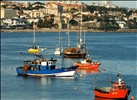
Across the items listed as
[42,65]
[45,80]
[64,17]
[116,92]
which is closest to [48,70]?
[42,65]

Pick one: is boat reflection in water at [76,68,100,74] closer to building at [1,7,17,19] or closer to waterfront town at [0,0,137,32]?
waterfront town at [0,0,137,32]

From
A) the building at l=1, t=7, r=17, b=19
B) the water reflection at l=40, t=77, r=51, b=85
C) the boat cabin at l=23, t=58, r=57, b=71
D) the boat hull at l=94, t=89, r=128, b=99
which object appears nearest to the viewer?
the boat hull at l=94, t=89, r=128, b=99

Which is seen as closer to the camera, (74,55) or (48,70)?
(48,70)

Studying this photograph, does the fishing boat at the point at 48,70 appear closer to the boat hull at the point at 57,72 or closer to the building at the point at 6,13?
the boat hull at the point at 57,72

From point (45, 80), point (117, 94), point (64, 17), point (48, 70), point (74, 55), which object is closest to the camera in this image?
point (117, 94)

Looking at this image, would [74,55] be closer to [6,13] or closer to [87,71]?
[87,71]

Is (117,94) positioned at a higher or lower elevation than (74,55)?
higher

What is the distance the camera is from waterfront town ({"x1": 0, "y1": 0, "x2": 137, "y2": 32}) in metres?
125

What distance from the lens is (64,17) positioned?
135500 mm

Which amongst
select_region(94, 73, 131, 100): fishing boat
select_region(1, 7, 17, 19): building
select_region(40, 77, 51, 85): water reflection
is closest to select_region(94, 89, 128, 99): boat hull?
select_region(94, 73, 131, 100): fishing boat

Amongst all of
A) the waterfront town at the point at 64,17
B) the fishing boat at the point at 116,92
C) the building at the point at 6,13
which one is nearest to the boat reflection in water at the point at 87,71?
the fishing boat at the point at 116,92

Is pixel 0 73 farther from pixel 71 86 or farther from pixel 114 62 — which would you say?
pixel 114 62

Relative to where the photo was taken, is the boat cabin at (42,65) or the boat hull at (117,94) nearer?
the boat hull at (117,94)

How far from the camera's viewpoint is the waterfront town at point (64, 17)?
12538 centimetres
